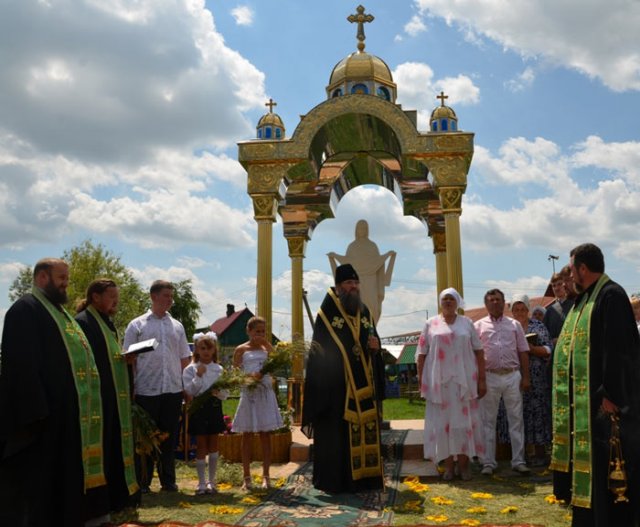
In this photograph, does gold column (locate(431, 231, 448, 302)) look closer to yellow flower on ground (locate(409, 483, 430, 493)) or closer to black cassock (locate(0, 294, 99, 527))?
yellow flower on ground (locate(409, 483, 430, 493))

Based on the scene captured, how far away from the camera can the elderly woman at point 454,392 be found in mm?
6938

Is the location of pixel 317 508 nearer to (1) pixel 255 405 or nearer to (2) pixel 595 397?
(1) pixel 255 405

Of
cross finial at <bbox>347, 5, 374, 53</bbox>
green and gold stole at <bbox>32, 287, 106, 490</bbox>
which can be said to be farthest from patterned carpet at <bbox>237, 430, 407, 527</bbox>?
cross finial at <bbox>347, 5, 374, 53</bbox>

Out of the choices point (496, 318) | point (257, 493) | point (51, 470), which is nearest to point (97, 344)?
point (51, 470)

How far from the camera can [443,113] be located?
12.1m

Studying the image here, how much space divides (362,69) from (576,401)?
10.2 m

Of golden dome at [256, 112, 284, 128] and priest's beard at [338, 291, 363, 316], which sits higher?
golden dome at [256, 112, 284, 128]

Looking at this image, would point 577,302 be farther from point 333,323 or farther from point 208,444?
point 208,444

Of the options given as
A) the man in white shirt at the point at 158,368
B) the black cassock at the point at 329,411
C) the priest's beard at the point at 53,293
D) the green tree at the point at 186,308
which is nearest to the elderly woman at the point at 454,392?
the black cassock at the point at 329,411

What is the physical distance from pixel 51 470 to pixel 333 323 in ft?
10.2

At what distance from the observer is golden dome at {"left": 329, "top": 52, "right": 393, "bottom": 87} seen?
1318 centimetres

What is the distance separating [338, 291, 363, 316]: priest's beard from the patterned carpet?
72.0 inches

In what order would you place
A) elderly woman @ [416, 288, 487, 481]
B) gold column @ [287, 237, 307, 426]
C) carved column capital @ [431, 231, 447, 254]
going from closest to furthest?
elderly woman @ [416, 288, 487, 481] → gold column @ [287, 237, 307, 426] → carved column capital @ [431, 231, 447, 254]

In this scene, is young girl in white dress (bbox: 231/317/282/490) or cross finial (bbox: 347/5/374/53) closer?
young girl in white dress (bbox: 231/317/282/490)
